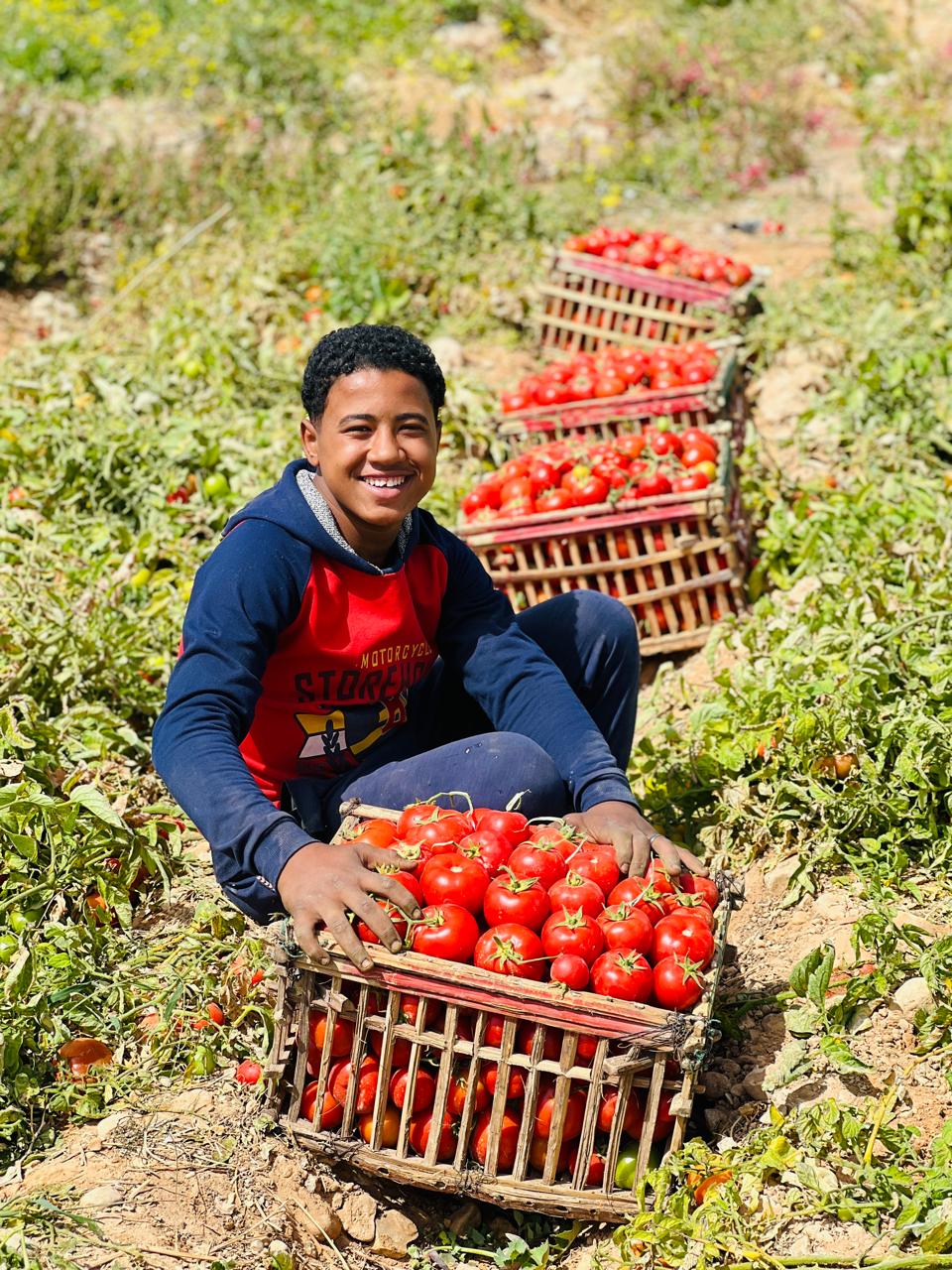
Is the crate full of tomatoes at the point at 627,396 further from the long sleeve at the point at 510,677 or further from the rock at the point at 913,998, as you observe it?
the rock at the point at 913,998

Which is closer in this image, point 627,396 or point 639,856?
point 639,856

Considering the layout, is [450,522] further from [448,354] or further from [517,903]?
[517,903]

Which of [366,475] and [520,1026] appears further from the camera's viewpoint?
[366,475]

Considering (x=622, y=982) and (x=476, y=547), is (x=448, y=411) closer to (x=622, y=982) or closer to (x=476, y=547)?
(x=476, y=547)

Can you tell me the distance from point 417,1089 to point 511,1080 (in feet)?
0.60

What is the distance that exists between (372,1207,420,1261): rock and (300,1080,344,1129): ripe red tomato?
0.24 meters

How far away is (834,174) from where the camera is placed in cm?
929

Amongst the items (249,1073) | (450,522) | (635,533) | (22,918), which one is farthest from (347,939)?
(450,522)

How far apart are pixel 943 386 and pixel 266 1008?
3.84 m

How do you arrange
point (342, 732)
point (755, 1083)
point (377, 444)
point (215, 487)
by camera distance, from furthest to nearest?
point (215, 487) → point (342, 732) → point (377, 444) → point (755, 1083)

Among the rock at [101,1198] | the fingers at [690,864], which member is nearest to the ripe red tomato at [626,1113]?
the fingers at [690,864]

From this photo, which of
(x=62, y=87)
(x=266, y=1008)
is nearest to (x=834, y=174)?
(x=62, y=87)

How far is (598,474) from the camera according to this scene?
468 cm

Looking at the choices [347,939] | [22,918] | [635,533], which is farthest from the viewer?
[635,533]
